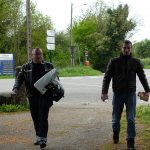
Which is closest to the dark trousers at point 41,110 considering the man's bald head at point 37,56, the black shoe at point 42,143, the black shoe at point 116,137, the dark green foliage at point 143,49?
the black shoe at point 42,143

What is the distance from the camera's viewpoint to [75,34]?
176 ft

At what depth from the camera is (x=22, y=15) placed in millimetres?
45938

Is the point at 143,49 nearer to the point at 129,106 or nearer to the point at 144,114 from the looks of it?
the point at 144,114

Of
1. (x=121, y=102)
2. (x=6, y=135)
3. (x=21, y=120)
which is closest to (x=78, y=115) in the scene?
(x=21, y=120)

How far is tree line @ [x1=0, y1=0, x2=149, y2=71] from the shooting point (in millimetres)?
45781

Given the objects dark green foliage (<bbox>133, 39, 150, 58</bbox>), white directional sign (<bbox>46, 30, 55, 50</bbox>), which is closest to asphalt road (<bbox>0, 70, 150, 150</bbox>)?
white directional sign (<bbox>46, 30, 55, 50</bbox>)

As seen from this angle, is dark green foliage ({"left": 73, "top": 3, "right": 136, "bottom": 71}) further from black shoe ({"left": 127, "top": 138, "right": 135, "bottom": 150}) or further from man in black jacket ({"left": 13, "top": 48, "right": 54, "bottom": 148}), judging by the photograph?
black shoe ({"left": 127, "top": 138, "right": 135, "bottom": 150})

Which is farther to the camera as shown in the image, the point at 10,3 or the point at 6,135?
the point at 10,3

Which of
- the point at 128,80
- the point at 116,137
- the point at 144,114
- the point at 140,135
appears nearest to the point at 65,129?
the point at 140,135

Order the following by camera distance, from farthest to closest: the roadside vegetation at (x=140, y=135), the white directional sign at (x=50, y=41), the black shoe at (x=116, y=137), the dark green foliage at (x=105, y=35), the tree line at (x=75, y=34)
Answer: the dark green foliage at (x=105, y=35), the tree line at (x=75, y=34), the white directional sign at (x=50, y=41), the black shoe at (x=116, y=137), the roadside vegetation at (x=140, y=135)

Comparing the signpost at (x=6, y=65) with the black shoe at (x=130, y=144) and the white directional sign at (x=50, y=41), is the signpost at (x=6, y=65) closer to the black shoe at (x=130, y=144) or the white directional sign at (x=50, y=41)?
the white directional sign at (x=50, y=41)

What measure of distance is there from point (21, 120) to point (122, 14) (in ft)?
133

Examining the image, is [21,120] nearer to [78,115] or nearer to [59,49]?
[78,115]

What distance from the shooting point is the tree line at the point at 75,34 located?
45781 mm
